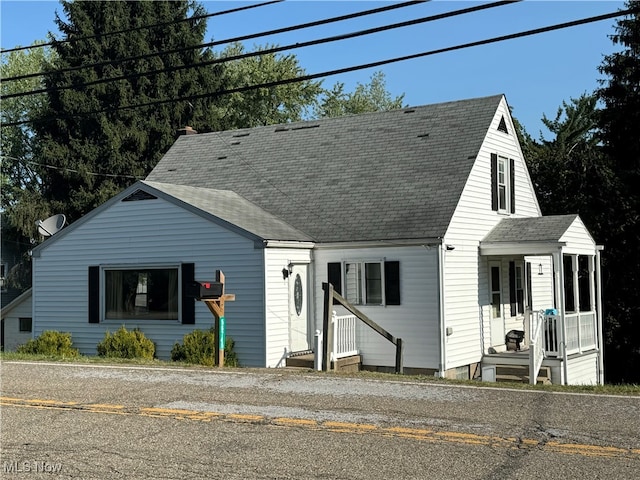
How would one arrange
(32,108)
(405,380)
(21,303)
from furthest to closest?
(32,108) < (21,303) < (405,380)

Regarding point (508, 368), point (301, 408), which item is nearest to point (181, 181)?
point (508, 368)

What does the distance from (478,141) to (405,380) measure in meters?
10.1

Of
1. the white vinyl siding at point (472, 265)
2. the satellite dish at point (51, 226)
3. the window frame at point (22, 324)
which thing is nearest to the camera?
the white vinyl siding at point (472, 265)

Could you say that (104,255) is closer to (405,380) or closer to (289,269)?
(289,269)

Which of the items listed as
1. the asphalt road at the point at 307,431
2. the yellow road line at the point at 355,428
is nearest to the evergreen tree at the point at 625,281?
the asphalt road at the point at 307,431

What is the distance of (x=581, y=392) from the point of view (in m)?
11.8

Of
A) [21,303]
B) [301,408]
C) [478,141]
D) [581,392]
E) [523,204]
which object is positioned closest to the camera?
[301,408]

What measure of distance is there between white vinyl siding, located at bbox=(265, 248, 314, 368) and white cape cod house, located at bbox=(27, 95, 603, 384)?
0.05m

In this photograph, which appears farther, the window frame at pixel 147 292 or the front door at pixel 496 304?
the front door at pixel 496 304

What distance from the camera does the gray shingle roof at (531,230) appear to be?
20219mm

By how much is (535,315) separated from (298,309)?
579cm

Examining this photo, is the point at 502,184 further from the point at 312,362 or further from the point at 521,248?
the point at 312,362

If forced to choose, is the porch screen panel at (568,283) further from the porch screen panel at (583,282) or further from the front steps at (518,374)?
the front steps at (518,374)

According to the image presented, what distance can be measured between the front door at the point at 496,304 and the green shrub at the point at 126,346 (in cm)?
898
